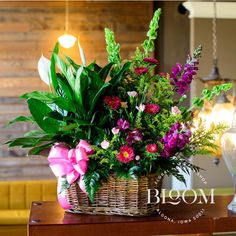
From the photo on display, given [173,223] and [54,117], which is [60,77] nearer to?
[54,117]

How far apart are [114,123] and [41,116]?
8.8 inches

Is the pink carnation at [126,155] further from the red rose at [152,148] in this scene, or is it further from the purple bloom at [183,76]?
the purple bloom at [183,76]

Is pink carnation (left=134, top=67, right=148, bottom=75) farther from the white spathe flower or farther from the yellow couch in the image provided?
the yellow couch

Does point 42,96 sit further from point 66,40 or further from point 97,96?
point 66,40

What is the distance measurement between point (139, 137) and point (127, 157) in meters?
0.07

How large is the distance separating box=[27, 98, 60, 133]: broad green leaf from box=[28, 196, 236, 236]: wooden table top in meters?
0.27

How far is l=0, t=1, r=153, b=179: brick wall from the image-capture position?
6.40m

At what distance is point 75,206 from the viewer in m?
1.39

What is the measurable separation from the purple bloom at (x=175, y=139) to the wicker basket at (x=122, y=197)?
10 cm

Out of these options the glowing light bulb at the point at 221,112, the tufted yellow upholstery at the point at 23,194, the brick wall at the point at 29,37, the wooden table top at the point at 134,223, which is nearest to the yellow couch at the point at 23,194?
the tufted yellow upholstery at the point at 23,194

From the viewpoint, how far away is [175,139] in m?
1.29

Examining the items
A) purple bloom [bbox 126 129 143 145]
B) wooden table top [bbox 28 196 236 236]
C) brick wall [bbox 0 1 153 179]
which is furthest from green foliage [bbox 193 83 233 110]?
brick wall [bbox 0 1 153 179]

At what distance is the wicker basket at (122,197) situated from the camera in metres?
1.33

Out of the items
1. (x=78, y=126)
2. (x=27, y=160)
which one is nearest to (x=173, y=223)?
(x=78, y=126)
